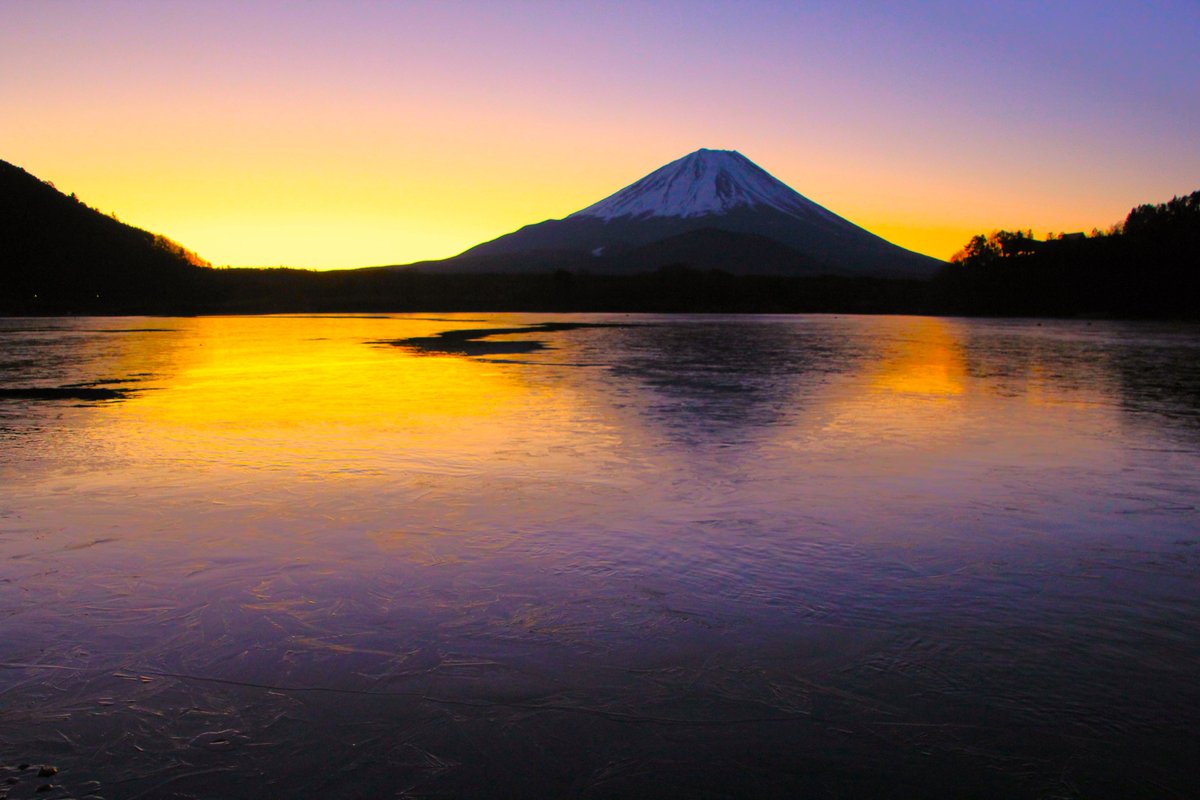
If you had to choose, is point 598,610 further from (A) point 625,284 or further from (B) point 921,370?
(A) point 625,284

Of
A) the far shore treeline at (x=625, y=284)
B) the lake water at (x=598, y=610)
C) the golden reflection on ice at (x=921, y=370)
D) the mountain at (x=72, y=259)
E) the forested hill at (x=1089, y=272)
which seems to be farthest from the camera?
the mountain at (x=72, y=259)

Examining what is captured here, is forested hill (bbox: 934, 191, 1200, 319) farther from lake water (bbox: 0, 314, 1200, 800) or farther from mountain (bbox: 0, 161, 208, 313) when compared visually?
mountain (bbox: 0, 161, 208, 313)

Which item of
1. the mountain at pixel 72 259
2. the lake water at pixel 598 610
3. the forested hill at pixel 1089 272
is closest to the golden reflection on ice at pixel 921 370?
the lake water at pixel 598 610

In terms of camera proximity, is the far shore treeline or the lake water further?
the far shore treeline

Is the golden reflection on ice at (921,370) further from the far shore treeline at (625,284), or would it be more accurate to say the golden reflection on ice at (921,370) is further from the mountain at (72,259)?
the mountain at (72,259)

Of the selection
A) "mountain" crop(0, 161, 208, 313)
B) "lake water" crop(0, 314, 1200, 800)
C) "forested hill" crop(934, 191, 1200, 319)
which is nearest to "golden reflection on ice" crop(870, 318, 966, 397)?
"lake water" crop(0, 314, 1200, 800)

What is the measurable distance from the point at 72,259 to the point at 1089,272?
104186 mm

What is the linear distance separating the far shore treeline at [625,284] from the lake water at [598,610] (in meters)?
74.1

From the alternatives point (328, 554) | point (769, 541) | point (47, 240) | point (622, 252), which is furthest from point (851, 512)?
point (622, 252)

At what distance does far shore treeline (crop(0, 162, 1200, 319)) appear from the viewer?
80.1 m

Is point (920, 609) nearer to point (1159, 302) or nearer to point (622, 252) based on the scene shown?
point (1159, 302)

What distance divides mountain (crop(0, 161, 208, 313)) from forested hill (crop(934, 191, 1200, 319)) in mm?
83053

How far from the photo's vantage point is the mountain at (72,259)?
8562 centimetres

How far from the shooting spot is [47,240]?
97.1m
